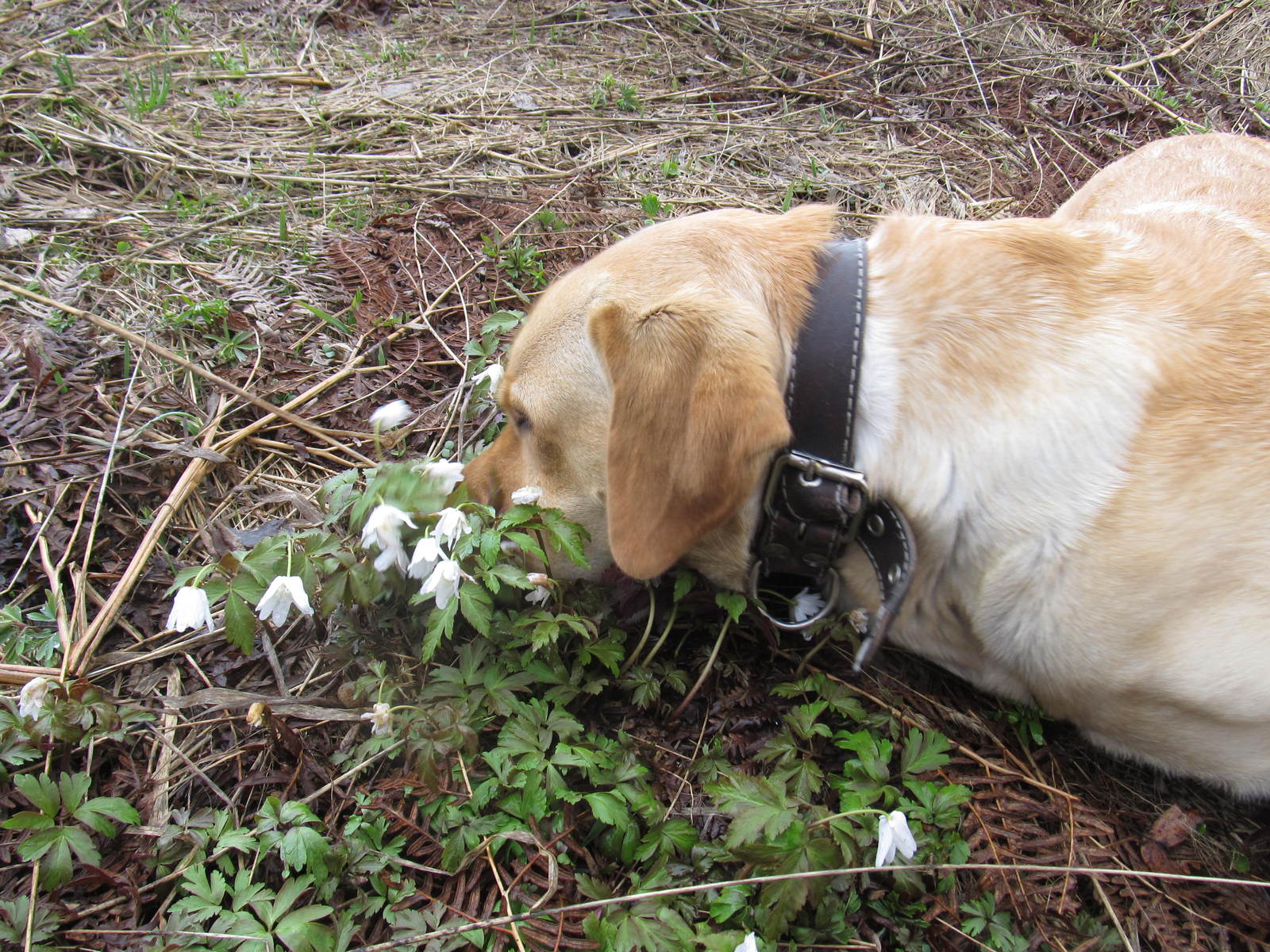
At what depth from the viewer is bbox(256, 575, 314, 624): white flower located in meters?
1.82

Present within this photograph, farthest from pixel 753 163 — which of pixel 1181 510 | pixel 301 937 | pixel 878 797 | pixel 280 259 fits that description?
pixel 301 937

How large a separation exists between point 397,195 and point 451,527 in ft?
8.74

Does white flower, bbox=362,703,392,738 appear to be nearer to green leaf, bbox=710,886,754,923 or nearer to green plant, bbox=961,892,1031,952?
green leaf, bbox=710,886,754,923

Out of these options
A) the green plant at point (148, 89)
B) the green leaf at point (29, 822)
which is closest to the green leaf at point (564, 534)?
the green leaf at point (29, 822)

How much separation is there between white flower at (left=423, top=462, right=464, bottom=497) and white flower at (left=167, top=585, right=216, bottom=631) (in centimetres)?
59

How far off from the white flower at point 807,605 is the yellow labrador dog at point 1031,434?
304mm

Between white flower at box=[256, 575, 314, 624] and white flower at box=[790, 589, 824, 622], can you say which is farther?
white flower at box=[790, 589, 824, 622]

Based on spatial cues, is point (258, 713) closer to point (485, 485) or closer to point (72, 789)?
point (72, 789)

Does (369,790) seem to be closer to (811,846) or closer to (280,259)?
(811,846)

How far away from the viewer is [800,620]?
2.26 m

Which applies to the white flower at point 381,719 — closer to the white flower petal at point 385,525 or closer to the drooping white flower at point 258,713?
the drooping white flower at point 258,713

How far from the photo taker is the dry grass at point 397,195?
7.20 feet

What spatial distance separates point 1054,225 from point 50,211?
158 inches

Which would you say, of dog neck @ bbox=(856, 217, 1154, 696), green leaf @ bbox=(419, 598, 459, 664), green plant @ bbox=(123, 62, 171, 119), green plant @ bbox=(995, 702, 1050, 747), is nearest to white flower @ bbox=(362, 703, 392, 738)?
green leaf @ bbox=(419, 598, 459, 664)
